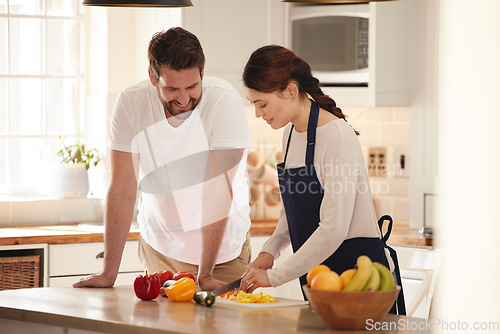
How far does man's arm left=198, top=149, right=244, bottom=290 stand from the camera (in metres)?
2.33

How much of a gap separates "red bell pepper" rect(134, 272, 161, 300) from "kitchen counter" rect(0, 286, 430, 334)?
0.07 feet

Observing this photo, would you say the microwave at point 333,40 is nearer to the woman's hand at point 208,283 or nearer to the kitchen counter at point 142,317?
the woman's hand at point 208,283

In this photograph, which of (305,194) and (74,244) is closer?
(305,194)

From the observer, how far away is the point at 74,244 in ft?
11.5

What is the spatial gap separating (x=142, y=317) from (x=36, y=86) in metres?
2.83

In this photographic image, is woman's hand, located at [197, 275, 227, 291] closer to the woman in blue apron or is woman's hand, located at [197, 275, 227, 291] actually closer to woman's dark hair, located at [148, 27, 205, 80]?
the woman in blue apron

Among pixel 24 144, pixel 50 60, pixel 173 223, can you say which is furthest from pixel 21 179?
pixel 173 223

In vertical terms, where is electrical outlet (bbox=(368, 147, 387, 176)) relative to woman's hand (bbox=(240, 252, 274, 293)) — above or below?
above

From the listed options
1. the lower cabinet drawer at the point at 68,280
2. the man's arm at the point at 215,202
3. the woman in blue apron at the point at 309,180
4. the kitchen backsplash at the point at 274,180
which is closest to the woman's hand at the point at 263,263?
the woman in blue apron at the point at 309,180

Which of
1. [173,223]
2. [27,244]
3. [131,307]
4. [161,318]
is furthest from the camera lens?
[27,244]

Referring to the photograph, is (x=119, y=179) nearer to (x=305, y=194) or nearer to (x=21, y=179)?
(x=305, y=194)

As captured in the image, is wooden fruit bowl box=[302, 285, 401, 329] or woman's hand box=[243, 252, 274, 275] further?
woman's hand box=[243, 252, 274, 275]

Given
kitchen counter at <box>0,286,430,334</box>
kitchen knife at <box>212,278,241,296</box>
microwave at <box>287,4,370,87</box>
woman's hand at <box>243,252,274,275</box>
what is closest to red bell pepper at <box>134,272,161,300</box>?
kitchen counter at <box>0,286,430,334</box>

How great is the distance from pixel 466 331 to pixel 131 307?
1.36 m
